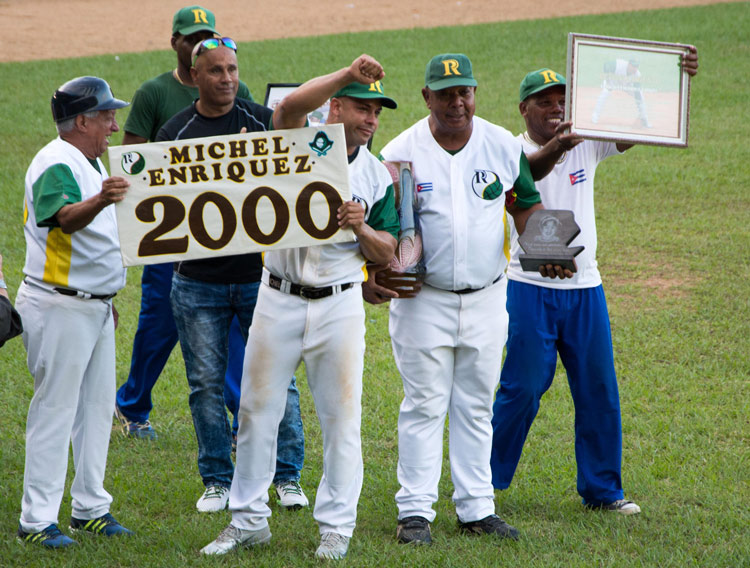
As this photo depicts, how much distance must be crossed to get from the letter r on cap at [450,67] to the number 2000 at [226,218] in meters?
0.90

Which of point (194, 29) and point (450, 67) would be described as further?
point (194, 29)

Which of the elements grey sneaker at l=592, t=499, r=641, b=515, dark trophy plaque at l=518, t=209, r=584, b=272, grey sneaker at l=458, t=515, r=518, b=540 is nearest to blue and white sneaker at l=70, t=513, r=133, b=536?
grey sneaker at l=458, t=515, r=518, b=540

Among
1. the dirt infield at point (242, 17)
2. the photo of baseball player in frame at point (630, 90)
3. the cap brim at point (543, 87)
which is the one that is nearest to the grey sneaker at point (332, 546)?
the photo of baseball player in frame at point (630, 90)

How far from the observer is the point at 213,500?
5.70 metres

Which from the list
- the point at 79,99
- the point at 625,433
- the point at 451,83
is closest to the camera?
the point at 79,99

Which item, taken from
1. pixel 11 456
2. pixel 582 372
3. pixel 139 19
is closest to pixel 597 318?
pixel 582 372

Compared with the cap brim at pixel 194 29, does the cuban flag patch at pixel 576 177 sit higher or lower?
lower

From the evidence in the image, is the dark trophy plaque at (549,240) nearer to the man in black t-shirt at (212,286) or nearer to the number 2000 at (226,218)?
the number 2000 at (226,218)

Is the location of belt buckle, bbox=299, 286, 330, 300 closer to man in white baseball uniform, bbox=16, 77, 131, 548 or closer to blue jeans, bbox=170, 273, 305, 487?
Result: blue jeans, bbox=170, 273, 305, 487

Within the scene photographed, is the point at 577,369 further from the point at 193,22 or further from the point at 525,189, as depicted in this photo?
the point at 193,22

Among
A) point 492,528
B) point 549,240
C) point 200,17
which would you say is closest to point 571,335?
point 549,240

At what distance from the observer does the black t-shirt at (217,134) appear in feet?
18.0

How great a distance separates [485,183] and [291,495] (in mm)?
2142

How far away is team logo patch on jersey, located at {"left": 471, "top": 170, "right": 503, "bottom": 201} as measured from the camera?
5.20 metres
